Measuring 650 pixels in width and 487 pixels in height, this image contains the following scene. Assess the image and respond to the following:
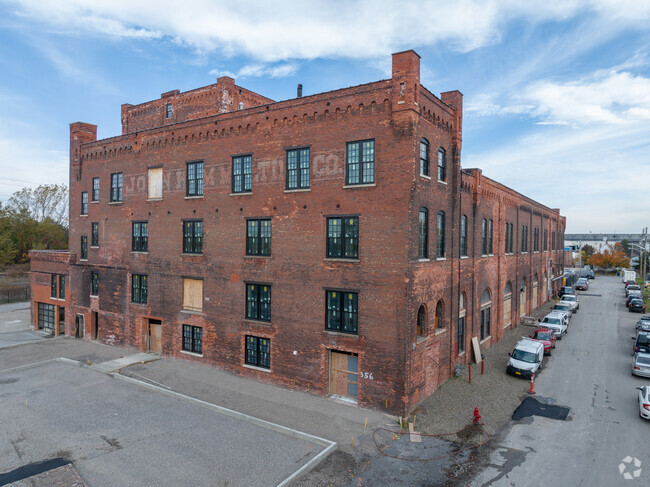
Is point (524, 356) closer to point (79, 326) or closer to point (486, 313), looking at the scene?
point (486, 313)

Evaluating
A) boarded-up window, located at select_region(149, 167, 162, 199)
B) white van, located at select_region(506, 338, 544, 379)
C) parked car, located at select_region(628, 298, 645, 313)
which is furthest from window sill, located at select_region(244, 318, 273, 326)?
parked car, located at select_region(628, 298, 645, 313)

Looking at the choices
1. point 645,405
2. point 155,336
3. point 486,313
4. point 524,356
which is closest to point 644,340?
point 486,313

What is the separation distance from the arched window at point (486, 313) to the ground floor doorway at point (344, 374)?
13.3 meters

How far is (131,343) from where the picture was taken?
2664 cm

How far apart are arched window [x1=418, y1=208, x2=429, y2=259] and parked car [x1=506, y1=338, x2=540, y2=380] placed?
9.25 meters

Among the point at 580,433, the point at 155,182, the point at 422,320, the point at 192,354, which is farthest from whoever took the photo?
the point at 155,182

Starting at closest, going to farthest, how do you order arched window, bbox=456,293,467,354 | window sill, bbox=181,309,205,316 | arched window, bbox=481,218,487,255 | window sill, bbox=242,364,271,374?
window sill, bbox=242,364,271,374 < window sill, bbox=181,309,205,316 < arched window, bbox=456,293,467,354 < arched window, bbox=481,218,487,255

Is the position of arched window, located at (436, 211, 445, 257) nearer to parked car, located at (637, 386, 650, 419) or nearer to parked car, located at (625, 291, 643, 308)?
parked car, located at (637, 386, 650, 419)

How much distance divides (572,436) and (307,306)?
12.0 m

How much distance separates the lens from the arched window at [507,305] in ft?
108

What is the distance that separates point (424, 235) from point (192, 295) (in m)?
14.0

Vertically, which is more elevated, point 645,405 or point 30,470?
point 645,405

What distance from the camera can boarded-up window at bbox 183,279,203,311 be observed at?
2362 centimetres

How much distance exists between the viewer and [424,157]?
18.7 metres
